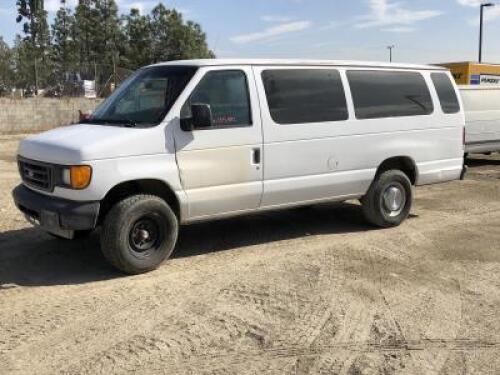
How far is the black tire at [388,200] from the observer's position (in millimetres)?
7508

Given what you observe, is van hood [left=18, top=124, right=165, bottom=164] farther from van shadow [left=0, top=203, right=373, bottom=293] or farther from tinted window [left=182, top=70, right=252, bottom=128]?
van shadow [left=0, top=203, right=373, bottom=293]

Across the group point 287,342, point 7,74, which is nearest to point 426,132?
point 287,342

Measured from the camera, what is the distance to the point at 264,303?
16.4 feet

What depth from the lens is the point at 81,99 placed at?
78.6 ft

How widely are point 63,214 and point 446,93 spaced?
5.29 metres

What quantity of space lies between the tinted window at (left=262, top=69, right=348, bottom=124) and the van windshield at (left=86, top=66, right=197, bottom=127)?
964mm

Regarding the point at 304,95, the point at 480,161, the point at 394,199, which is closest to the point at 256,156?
the point at 304,95

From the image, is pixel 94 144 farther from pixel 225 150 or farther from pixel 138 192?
pixel 225 150

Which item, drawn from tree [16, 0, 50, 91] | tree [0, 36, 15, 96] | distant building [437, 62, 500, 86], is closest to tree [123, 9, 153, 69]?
tree [16, 0, 50, 91]

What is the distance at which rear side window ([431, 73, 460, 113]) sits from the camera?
8.00m

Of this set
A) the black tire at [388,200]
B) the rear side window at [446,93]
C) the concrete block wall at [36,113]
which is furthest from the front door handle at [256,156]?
the concrete block wall at [36,113]

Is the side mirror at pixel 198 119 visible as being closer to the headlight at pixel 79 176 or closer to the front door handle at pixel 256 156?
the front door handle at pixel 256 156

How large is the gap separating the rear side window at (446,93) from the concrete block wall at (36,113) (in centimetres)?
1616

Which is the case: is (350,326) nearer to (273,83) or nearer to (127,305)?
(127,305)
